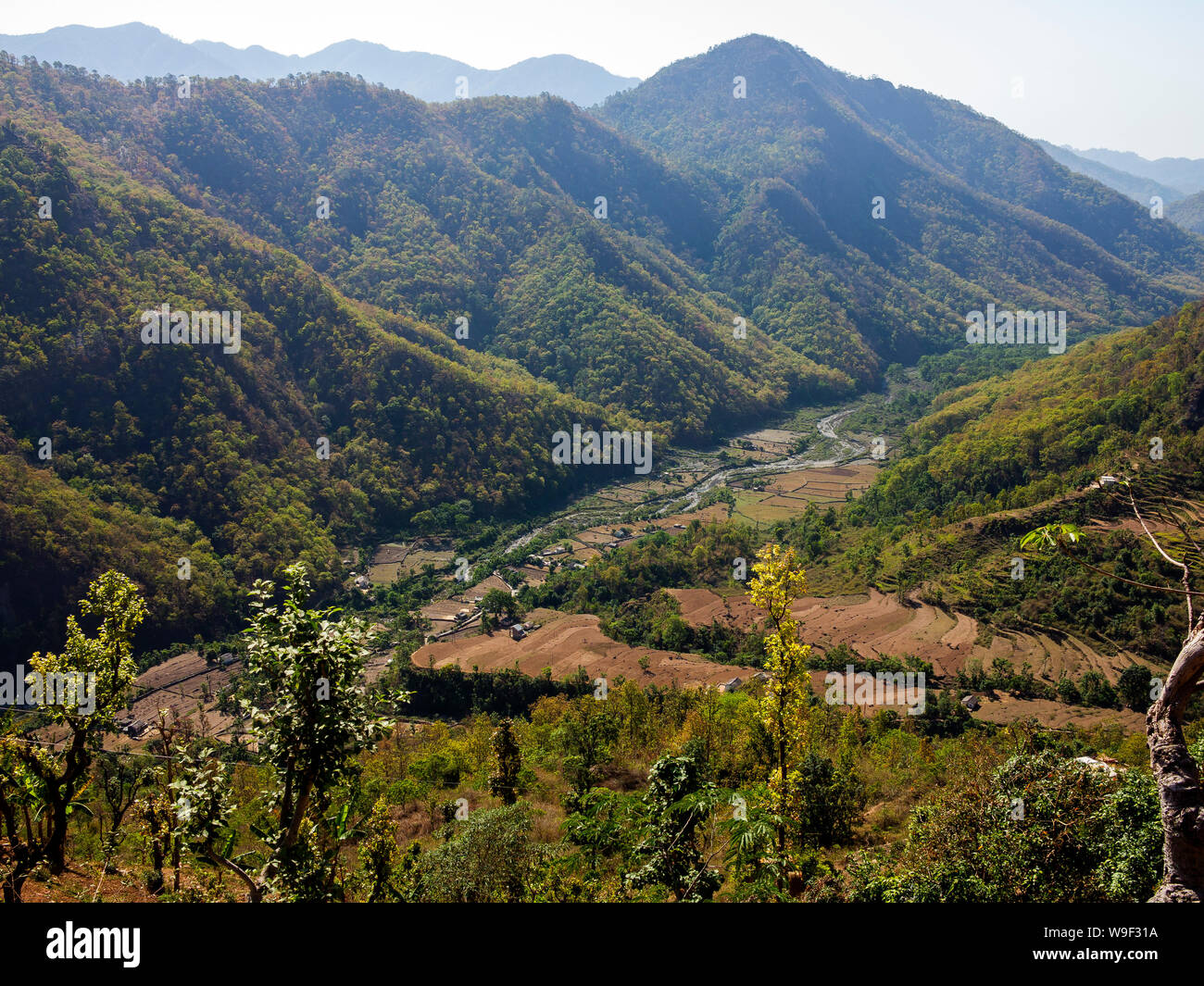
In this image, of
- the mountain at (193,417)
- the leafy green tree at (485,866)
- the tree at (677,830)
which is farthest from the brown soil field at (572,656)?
the tree at (677,830)

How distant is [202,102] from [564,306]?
304 ft

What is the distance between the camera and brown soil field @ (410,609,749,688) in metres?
56.6

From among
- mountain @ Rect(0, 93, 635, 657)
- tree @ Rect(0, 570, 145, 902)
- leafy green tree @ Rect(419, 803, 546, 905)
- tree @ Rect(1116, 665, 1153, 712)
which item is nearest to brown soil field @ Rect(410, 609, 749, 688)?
mountain @ Rect(0, 93, 635, 657)

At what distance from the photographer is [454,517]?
9812cm

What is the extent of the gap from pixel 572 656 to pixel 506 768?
103 feet

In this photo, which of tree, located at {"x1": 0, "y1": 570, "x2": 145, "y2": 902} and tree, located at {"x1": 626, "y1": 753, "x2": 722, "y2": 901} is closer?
tree, located at {"x1": 0, "y1": 570, "x2": 145, "y2": 902}

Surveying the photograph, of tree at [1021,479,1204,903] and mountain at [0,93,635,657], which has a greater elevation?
mountain at [0,93,635,657]

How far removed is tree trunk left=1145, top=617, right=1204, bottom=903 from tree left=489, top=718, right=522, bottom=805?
26.0 metres

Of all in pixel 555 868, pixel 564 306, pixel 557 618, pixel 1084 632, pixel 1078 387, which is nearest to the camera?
pixel 555 868

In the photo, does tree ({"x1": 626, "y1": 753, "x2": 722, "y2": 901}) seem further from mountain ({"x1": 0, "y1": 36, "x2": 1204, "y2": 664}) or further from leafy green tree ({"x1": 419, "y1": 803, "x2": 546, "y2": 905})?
mountain ({"x1": 0, "y1": 36, "x2": 1204, "y2": 664})

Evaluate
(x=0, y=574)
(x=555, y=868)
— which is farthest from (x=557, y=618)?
(x=555, y=868)
